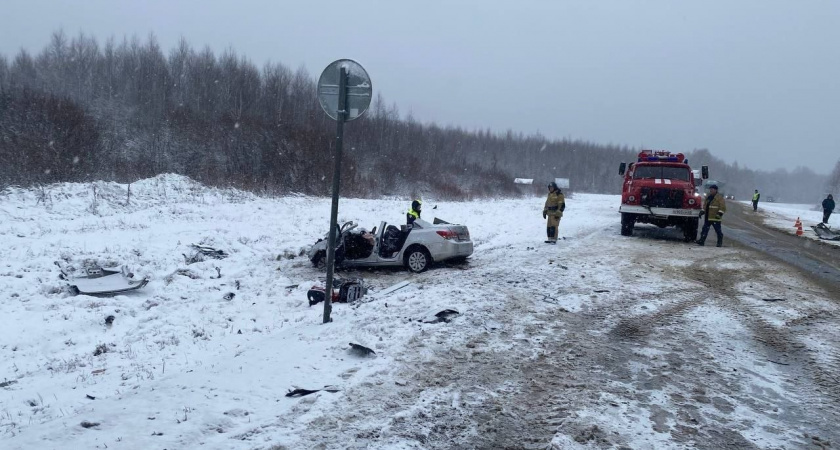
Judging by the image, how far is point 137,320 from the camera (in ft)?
25.1

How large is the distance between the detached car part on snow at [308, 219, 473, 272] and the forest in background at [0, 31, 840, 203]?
15480mm

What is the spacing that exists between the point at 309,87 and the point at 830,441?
61.4 meters

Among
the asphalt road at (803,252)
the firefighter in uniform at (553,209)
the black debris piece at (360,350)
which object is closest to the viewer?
the black debris piece at (360,350)

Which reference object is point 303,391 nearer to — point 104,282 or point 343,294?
point 343,294

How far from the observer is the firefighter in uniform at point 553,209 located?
1365 cm

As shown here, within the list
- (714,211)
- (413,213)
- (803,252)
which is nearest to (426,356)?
(413,213)

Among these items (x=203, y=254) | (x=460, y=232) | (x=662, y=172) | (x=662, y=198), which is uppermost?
(x=662, y=172)

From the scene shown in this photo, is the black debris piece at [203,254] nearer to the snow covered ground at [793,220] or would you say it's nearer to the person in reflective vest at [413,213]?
the person in reflective vest at [413,213]

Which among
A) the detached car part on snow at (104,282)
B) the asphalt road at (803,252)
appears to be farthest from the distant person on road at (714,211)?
the detached car part on snow at (104,282)

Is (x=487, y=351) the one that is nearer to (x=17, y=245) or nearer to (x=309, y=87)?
(x=17, y=245)

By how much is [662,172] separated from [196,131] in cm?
3303

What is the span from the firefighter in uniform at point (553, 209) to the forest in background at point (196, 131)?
17.8m

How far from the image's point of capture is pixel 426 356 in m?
4.89

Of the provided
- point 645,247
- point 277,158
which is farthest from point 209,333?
point 277,158
